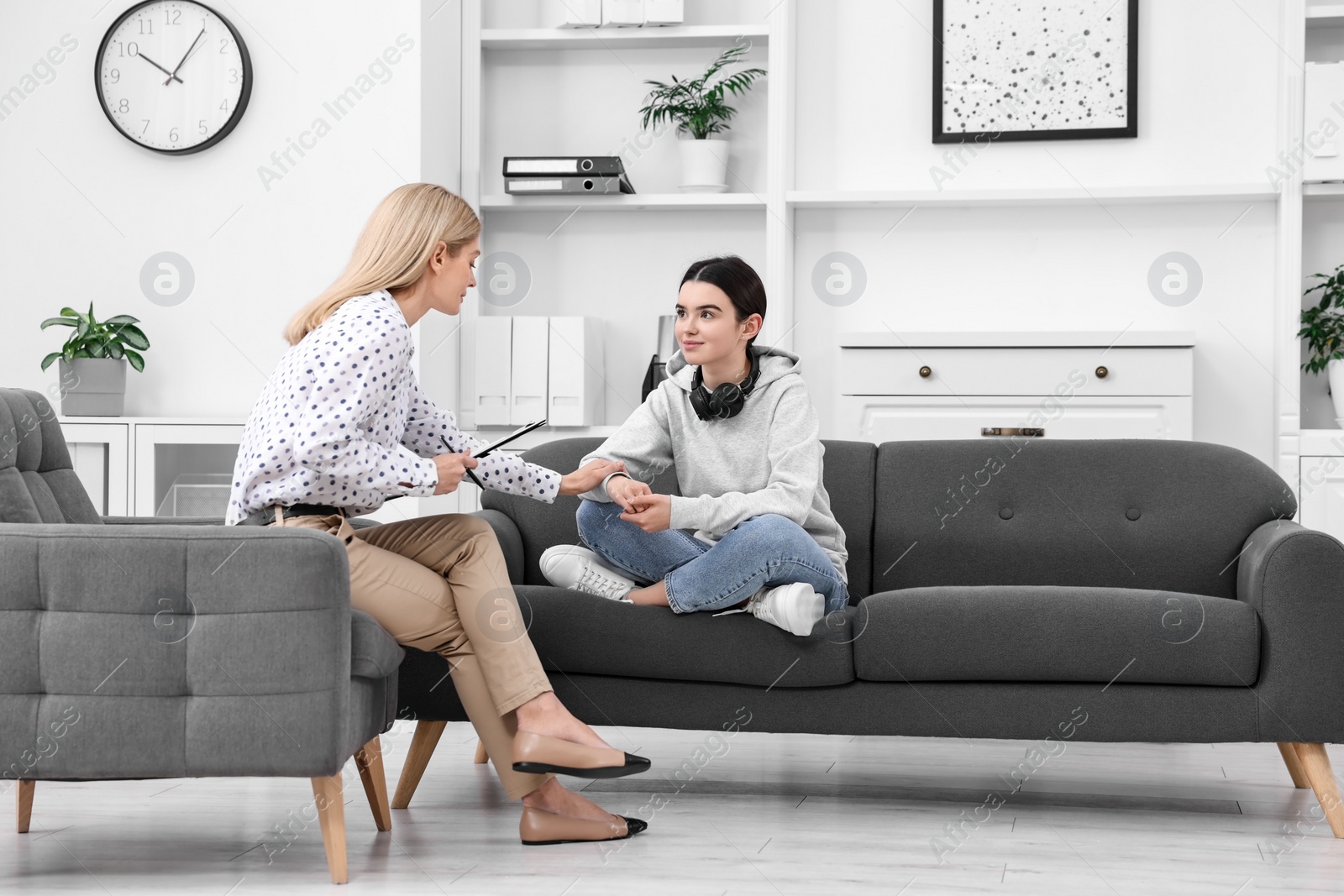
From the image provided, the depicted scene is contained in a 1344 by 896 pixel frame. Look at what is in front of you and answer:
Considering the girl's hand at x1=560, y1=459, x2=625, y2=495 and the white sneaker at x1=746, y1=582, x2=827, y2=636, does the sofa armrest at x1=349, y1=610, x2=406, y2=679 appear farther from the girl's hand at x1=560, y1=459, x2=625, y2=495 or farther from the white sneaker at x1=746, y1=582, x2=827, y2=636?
the white sneaker at x1=746, y1=582, x2=827, y2=636

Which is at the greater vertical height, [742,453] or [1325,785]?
[742,453]

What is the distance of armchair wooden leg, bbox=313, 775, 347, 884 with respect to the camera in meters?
1.92

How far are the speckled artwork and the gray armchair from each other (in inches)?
113

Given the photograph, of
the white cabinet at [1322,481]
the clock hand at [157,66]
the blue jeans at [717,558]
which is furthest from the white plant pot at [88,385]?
the white cabinet at [1322,481]

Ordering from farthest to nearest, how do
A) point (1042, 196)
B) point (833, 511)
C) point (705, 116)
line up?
point (705, 116) → point (1042, 196) → point (833, 511)

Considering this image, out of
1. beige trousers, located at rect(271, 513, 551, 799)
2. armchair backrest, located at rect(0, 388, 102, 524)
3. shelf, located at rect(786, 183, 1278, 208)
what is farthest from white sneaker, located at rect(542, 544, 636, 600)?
shelf, located at rect(786, 183, 1278, 208)

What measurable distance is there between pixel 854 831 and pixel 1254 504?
1.13 meters

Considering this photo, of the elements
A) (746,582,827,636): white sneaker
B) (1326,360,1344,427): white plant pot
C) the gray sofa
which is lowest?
the gray sofa

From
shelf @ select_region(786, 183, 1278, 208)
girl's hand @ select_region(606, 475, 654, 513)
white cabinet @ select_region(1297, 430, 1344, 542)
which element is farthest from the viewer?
shelf @ select_region(786, 183, 1278, 208)

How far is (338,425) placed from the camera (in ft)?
6.48

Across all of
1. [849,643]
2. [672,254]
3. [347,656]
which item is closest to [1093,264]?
[672,254]

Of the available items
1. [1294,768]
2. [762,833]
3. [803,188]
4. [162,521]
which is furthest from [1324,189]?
[162,521]

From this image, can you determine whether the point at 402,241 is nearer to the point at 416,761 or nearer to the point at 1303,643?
the point at 416,761

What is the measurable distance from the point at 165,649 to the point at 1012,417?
255cm
